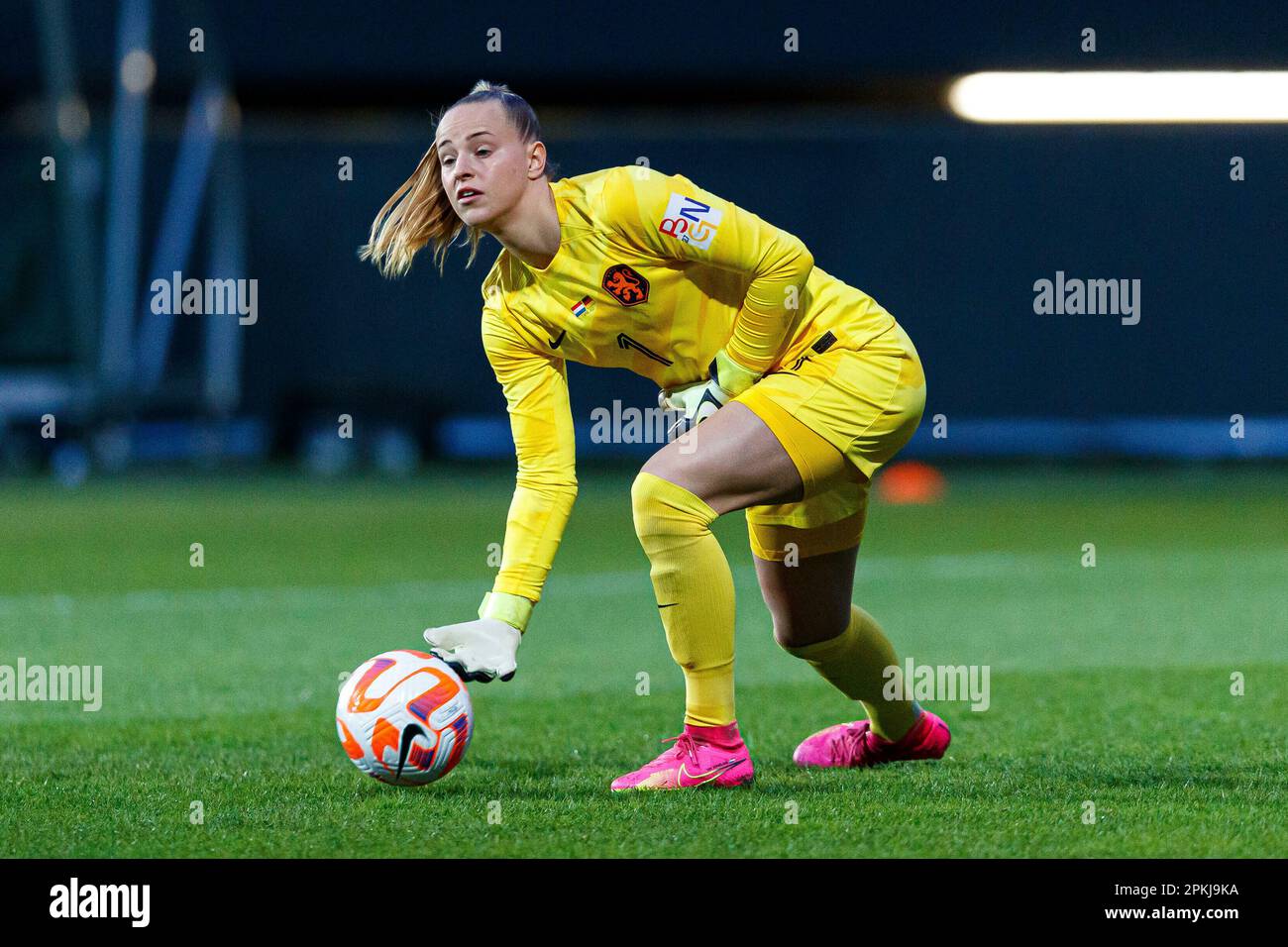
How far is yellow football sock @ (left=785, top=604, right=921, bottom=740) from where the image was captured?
4742 mm

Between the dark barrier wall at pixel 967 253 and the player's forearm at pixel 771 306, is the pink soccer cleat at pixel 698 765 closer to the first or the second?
the player's forearm at pixel 771 306

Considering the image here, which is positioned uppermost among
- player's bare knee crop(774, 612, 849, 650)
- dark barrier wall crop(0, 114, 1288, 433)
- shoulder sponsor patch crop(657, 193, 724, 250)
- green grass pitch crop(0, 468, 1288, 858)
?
dark barrier wall crop(0, 114, 1288, 433)

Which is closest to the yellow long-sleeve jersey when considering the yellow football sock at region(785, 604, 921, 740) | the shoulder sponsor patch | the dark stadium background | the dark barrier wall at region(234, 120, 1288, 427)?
the shoulder sponsor patch

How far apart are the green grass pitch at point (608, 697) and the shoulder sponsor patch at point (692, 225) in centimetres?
143

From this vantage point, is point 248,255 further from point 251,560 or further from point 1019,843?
point 1019,843

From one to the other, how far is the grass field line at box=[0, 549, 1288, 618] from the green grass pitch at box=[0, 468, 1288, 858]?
0.15 ft

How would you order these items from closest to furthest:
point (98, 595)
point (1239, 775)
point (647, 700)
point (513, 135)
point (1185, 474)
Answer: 1. point (513, 135)
2. point (1239, 775)
3. point (647, 700)
4. point (98, 595)
5. point (1185, 474)

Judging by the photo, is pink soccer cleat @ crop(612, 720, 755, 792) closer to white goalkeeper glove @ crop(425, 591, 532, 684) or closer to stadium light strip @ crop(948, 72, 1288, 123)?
white goalkeeper glove @ crop(425, 591, 532, 684)

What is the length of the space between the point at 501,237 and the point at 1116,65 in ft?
72.1

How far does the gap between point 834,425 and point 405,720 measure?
1.34 m

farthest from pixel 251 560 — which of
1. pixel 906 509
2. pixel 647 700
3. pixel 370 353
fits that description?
pixel 370 353

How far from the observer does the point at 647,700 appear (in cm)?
636

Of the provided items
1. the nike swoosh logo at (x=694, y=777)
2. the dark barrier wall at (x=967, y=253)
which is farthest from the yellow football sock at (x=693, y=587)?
the dark barrier wall at (x=967, y=253)

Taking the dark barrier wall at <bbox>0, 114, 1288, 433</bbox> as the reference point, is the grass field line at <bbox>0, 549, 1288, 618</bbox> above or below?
below
